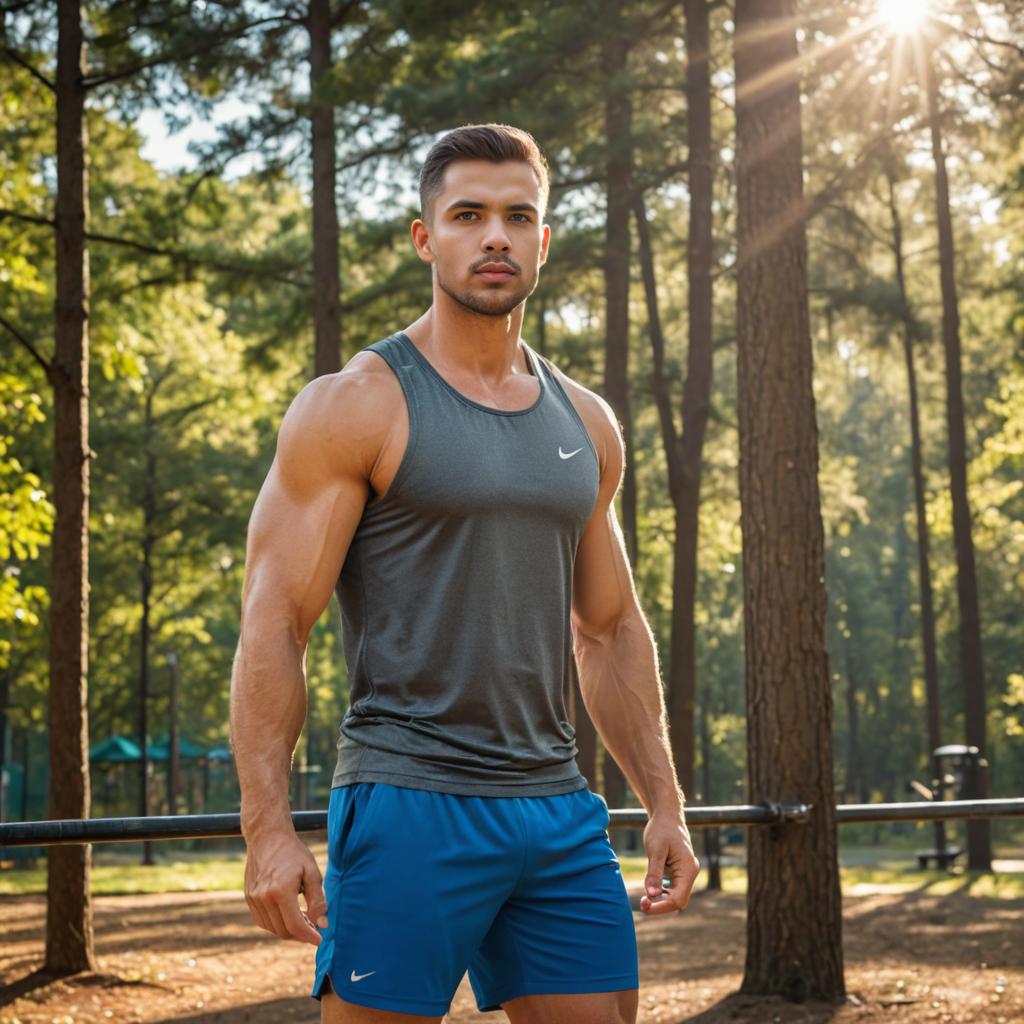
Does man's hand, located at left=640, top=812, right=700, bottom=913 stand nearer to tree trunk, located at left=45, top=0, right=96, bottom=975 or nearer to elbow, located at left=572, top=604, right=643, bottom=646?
elbow, located at left=572, top=604, right=643, bottom=646

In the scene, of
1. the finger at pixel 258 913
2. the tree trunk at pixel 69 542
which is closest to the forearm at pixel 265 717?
the finger at pixel 258 913

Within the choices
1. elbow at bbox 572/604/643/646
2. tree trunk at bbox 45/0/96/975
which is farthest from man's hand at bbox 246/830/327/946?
tree trunk at bbox 45/0/96/975

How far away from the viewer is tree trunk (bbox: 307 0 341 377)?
563 inches

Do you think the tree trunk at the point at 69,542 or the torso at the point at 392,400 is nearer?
the torso at the point at 392,400

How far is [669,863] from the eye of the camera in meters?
3.21

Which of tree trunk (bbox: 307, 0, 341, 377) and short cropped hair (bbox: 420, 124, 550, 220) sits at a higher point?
tree trunk (bbox: 307, 0, 341, 377)

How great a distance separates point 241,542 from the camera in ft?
88.9

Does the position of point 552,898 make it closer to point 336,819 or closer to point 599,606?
point 336,819

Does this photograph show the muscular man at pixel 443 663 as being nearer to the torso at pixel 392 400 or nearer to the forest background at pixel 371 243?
the torso at pixel 392 400

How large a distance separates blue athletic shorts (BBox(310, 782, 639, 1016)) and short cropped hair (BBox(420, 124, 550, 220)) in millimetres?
1268

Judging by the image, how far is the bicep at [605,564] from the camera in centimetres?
335

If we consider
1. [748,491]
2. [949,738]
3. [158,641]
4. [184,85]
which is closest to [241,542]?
[158,641]

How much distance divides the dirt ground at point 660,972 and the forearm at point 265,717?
5.88m

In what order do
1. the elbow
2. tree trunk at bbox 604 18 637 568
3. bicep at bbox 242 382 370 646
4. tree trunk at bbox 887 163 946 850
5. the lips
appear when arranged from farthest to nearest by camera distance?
tree trunk at bbox 887 163 946 850
tree trunk at bbox 604 18 637 568
the elbow
the lips
bicep at bbox 242 382 370 646
